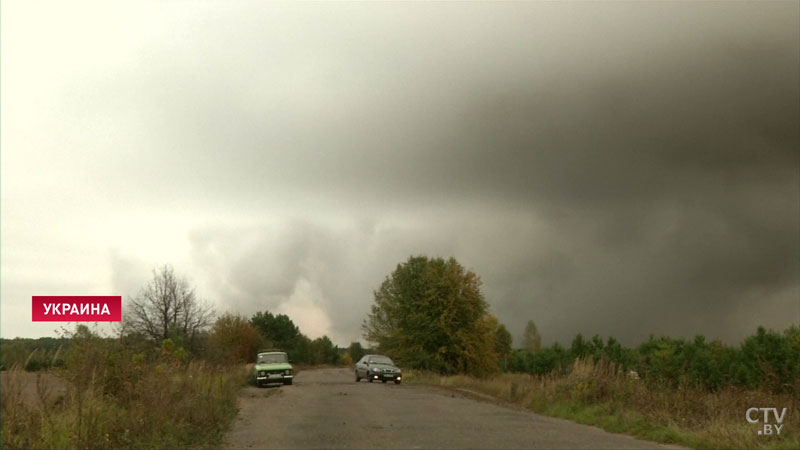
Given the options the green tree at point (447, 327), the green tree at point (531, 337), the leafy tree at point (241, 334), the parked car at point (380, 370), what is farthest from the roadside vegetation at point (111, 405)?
the green tree at point (531, 337)

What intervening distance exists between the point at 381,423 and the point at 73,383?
772cm

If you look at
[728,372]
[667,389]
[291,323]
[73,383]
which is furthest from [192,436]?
[291,323]

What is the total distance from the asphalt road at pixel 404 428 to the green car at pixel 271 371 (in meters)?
15.5

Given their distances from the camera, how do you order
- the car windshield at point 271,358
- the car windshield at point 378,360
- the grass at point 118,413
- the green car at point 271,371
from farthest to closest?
the car windshield at point 378,360 → the car windshield at point 271,358 → the green car at point 271,371 → the grass at point 118,413

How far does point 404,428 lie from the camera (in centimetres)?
1638

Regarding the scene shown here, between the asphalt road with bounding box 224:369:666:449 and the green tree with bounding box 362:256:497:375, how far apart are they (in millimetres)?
42548

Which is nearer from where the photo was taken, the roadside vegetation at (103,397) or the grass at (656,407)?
the roadside vegetation at (103,397)

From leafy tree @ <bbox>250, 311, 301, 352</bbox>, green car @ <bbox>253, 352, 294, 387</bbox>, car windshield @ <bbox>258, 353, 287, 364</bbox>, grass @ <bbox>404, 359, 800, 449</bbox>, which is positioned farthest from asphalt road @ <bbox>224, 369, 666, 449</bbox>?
leafy tree @ <bbox>250, 311, 301, 352</bbox>

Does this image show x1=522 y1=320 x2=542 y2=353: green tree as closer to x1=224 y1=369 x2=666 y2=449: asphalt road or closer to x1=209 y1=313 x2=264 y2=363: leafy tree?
x1=209 y1=313 x2=264 y2=363: leafy tree

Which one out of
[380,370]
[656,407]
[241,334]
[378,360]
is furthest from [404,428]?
[241,334]

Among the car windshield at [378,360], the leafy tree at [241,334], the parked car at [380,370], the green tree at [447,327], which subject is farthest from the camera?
the leafy tree at [241,334]

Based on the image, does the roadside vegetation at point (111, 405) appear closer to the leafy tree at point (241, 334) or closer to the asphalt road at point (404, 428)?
the asphalt road at point (404, 428)

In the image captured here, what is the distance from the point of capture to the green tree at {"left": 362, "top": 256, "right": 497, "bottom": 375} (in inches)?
2623

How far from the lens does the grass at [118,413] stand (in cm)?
1004
